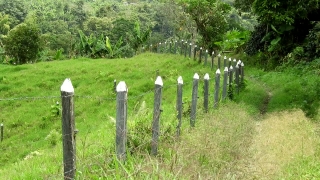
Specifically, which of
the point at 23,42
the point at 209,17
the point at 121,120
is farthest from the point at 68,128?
the point at 23,42

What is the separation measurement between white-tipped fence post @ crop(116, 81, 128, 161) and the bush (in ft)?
70.6

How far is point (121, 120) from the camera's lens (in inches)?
186

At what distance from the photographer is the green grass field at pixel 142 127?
4887 mm

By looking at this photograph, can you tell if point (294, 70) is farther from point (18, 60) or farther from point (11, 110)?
point (18, 60)

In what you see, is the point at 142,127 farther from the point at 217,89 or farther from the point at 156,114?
the point at 217,89

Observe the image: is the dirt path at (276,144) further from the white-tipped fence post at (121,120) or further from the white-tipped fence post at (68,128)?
the white-tipped fence post at (68,128)

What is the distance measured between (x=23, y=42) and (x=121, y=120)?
21.8 meters

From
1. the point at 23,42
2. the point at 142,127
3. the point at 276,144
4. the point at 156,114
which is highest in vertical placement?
the point at 23,42

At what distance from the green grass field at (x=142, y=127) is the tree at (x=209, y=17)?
2221mm

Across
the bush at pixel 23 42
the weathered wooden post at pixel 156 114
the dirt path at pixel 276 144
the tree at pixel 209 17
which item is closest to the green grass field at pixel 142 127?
the dirt path at pixel 276 144

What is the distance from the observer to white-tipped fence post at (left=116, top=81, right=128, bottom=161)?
4.62m

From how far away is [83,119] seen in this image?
13820mm

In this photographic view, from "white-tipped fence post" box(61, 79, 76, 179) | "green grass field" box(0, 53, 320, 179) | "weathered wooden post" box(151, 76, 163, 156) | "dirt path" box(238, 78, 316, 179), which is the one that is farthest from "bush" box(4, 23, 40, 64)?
"white-tipped fence post" box(61, 79, 76, 179)

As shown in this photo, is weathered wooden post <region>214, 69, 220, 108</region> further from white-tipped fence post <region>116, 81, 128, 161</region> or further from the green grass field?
white-tipped fence post <region>116, 81, 128, 161</region>
